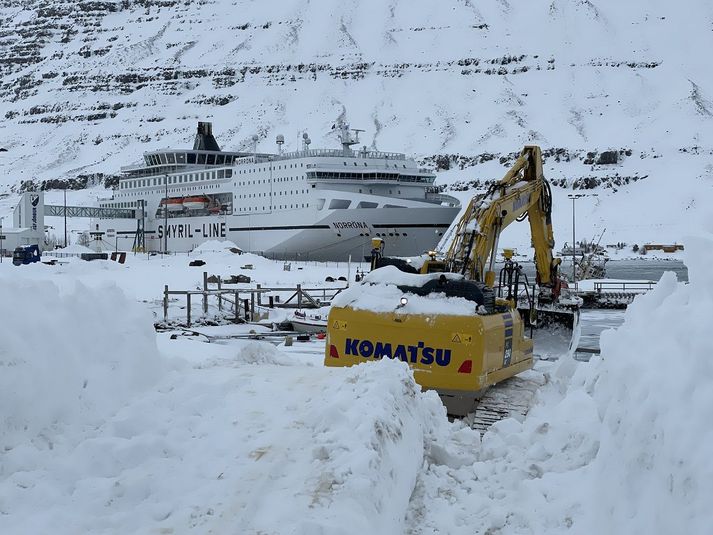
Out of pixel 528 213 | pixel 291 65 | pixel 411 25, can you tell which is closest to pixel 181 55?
pixel 291 65

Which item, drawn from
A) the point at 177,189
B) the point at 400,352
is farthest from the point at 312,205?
the point at 400,352

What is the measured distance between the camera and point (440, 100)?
168m

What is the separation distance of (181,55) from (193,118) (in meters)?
35.4

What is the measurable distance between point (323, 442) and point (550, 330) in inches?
391

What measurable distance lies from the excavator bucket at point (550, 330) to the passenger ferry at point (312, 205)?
134 feet

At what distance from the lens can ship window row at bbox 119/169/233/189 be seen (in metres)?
68.9

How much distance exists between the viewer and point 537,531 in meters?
5.73

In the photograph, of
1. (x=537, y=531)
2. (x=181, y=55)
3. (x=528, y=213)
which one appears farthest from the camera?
(x=181, y=55)

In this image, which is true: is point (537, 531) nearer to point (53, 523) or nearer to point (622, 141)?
point (53, 523)

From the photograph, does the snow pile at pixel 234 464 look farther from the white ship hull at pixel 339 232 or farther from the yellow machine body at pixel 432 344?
the white ship hull at pixel 339 232

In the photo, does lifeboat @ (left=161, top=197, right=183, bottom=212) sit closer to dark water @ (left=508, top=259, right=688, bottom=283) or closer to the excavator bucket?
dark water @ (left=508, top=259, right=688, bottom=283)

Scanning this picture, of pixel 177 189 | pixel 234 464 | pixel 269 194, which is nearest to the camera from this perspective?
pixel 234 464

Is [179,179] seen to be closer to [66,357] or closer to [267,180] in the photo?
[267,180]

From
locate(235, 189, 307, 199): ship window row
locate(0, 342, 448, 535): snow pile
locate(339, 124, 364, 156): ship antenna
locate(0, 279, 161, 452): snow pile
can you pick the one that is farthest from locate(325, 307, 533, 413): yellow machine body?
locate(339, 124, 364, 156): ship antenna
